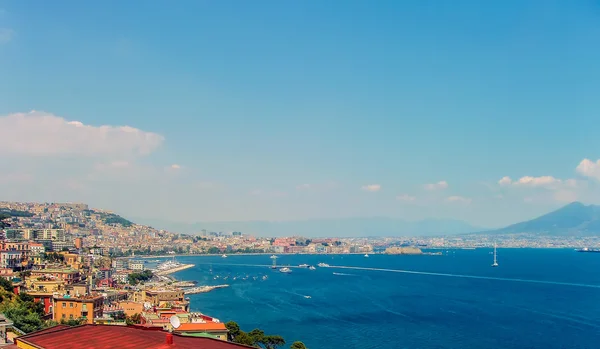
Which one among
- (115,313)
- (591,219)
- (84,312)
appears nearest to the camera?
(84,312)

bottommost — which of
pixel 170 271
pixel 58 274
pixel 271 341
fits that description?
pixel 170 271

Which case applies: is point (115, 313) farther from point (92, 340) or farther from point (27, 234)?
point (27, 234)

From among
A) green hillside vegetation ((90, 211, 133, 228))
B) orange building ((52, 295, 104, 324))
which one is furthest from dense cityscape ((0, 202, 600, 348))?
green hillside vegetation ((90, 211, 133, 228))

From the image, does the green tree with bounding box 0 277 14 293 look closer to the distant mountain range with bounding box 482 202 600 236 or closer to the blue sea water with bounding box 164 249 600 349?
the blue sea water with bounding box 164 249 600 349

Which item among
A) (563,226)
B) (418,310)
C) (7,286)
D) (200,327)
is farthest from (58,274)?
(563,226)

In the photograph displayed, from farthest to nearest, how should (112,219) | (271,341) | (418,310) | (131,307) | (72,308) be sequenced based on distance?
(112,219)
(418,310)
(131,307)
(271,341)
(72,308)

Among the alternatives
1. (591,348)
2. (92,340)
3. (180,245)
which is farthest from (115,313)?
(180,245)

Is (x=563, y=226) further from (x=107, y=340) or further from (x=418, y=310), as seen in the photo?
(x=107, y=340)
